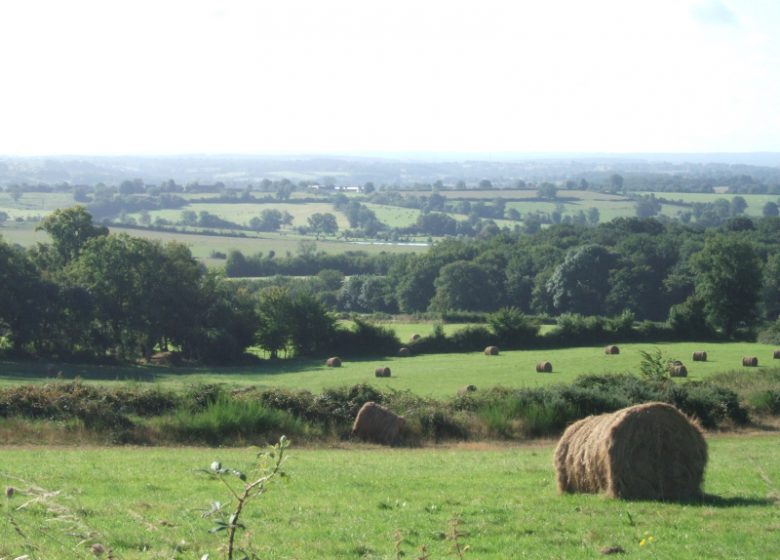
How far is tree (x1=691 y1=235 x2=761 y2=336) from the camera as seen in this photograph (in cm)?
7212

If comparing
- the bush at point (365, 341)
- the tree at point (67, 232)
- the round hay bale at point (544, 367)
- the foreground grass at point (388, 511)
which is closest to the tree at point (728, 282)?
the round hay bale at point (544, 367)

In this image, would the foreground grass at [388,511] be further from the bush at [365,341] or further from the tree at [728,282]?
the tree at [728,282]

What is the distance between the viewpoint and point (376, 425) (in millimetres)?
24188

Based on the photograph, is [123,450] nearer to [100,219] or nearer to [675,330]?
[675,330]

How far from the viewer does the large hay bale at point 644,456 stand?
45.2 feet

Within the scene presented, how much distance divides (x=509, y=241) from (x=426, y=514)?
344ft

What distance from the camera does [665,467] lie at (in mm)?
13898

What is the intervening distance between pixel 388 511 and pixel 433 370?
40941 millimetres

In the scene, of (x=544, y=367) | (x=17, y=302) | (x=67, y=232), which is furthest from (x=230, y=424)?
(x=67, y=232)

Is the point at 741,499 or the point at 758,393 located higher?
the point at 741,499

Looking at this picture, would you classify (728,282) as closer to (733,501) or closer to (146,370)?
(146,370)

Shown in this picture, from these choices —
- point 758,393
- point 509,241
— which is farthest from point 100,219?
point 758,393

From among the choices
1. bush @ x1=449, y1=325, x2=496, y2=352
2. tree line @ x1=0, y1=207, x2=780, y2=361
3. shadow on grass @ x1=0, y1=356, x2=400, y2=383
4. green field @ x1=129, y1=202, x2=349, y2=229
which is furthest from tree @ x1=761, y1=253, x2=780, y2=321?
green field @ x1=129, y1=202, x2=349, y2=229

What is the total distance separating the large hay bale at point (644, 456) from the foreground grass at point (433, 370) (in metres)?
28.4
